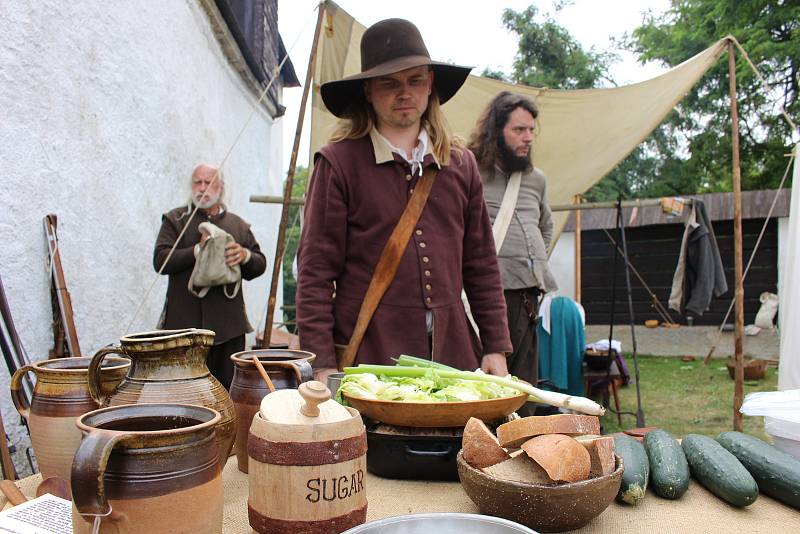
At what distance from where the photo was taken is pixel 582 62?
2073 cm

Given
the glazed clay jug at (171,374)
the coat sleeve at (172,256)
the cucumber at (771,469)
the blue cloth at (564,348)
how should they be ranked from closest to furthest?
the glazed clay jug at (171,374), the cucumber at (771,469), the coat sleeve at (172,256), the blue cloth at (564,348)

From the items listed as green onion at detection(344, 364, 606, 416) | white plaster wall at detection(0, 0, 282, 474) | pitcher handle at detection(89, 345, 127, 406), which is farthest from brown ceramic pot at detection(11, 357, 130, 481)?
white plaster wall at detection(0, 0, 282, 474)

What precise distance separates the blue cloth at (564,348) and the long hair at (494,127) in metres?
2.05

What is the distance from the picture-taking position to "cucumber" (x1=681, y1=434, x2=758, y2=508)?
1174mm

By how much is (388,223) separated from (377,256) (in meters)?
0.12

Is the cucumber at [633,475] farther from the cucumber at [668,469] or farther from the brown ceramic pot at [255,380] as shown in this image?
the brown ceramic pot at [255,380]

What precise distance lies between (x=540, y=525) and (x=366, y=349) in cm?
115

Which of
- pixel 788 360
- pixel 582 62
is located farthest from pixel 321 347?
pixel 582 62

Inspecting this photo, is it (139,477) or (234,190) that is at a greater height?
(234,190)

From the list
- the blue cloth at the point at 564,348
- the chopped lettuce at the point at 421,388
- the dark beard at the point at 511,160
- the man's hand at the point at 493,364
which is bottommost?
the blue cloth at the point at 564,348

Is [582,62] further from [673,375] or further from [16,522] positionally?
[16,522]

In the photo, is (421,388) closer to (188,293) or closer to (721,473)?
(721,473)

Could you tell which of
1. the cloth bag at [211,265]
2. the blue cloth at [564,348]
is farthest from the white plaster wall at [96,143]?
the blue cloth at [564,348]

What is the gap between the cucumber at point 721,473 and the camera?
117 cm
